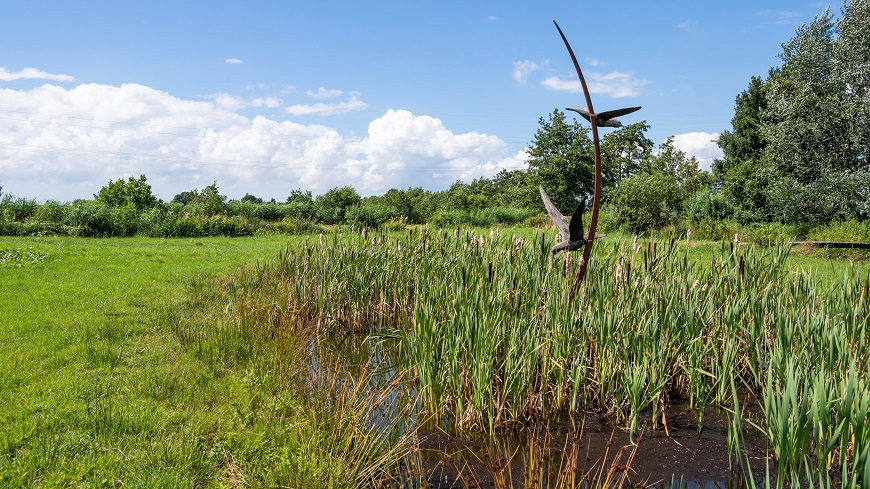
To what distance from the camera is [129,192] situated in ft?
131

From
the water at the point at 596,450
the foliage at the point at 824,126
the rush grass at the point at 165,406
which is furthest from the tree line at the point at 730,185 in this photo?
the water at the point at 596,450

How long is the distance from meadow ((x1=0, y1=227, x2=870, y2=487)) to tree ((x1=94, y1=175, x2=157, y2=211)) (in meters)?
34.1

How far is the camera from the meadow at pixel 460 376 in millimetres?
3260

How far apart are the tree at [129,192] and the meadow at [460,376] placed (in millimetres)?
34120

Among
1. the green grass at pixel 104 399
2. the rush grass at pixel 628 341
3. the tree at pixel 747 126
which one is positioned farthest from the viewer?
the tree at pixel 747 126

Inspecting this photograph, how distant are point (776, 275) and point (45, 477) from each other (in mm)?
6052

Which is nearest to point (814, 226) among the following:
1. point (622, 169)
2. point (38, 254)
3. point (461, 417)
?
point (461, 417)

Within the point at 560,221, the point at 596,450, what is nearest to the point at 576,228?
the point at 560,221

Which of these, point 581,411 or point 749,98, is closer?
point 581,411

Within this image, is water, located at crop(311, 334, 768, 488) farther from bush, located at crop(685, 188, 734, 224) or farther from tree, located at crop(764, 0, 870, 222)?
bush, located at crop(685, 188, 734, 224)

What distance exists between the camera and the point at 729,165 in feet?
98.6

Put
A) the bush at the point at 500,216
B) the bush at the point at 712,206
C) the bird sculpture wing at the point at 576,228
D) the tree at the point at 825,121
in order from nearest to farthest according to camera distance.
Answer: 1. the bird sculpture wing at the point at 576,228
2. the tree at the point at 825,121
3. the bush at the point at 712,206
4. the bush at the point at 500,216

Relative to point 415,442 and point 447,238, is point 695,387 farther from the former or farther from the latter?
point 447,238

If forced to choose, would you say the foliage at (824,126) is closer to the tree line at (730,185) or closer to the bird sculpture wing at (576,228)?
the tree line at (730,185)
